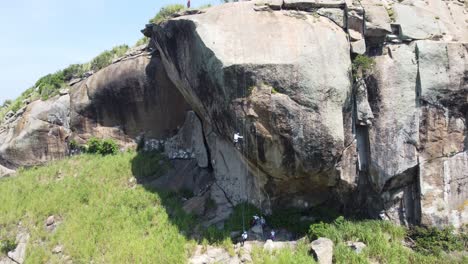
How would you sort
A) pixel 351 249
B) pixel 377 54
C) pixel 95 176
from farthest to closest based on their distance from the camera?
pixel 95 176, pixel 377 54, pixel 351 249

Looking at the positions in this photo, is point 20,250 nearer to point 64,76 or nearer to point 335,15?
point 64,76

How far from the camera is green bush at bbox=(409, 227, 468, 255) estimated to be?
36.2ft

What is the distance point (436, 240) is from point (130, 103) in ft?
41.9

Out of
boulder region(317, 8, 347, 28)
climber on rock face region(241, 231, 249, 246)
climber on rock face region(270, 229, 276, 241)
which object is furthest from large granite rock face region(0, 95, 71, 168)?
boulder region(317, 8, 347, 28)

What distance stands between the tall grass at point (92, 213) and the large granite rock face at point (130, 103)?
1.47 m

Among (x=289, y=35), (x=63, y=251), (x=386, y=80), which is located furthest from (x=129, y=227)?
(x=386, y=80)

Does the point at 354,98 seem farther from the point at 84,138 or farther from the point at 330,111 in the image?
the point at 84,138

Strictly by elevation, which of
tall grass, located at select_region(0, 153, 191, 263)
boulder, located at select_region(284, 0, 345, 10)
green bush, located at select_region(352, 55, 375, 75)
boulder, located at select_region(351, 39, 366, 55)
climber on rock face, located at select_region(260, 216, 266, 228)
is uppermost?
boulder, located at select_region(284, 0, 345, 10)

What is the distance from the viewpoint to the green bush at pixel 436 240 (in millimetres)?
11031

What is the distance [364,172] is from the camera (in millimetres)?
12320

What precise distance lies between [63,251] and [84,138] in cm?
691

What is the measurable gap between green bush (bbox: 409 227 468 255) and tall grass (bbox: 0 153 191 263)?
6.42 m

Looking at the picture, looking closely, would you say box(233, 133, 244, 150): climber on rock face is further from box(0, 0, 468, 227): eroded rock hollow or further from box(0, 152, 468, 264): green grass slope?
box(0, 152, 468, 264): green grass slope

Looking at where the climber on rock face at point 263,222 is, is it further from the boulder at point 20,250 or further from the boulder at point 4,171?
the boulder at point 4,171
